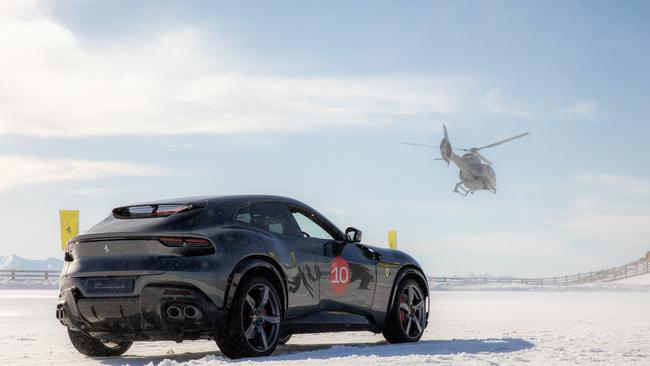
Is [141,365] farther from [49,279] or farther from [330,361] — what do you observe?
[49,279]

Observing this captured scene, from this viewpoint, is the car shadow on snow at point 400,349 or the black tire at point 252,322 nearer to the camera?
the black tire at point 252,322

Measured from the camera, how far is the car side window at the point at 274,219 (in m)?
8.30

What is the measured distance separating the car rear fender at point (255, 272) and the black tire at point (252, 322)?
0.06 metres

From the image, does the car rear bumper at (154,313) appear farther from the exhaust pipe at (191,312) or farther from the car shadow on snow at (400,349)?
the car shadow on snow at (400,349)

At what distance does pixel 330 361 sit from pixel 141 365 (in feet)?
5.50

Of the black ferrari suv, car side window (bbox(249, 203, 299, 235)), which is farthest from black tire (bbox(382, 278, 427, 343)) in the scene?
car side window (bbox(249, 203, 299, 235))

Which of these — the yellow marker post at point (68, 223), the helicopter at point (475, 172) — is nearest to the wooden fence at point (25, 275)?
the yellow marker post at point (68, 223)

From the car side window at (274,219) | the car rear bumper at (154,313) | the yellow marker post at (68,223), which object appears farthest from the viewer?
the yellow marker post at (68,223)

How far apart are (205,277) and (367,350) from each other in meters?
2.06

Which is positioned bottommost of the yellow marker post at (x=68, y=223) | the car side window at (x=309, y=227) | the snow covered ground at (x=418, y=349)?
the snow covered ground at (x=418, y=349)

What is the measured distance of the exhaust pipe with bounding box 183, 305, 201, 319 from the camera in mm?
7422

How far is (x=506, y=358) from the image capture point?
7852 mm

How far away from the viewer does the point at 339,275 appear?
8.99 m

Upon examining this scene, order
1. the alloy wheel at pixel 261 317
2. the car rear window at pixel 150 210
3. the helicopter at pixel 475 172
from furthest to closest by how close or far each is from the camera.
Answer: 1. the helicopter at pixel 475 172
2. the car rear window at pixel 150 210
3. the alloy wheel at pixel 261 317
